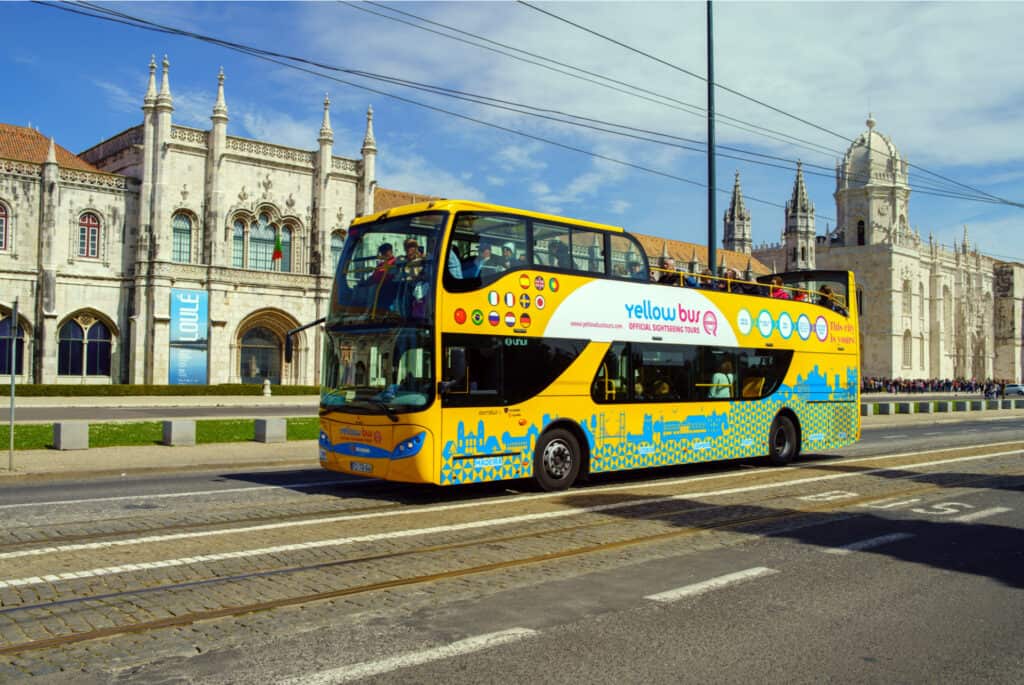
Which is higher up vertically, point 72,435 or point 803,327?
point 803,327

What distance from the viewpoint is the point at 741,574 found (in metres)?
7.41

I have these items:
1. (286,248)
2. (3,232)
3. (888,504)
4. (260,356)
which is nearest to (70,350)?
(3,232)

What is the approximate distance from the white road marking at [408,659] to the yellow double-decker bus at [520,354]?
5.36 m

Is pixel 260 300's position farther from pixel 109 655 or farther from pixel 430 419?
pixel 109 655

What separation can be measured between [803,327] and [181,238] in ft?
127

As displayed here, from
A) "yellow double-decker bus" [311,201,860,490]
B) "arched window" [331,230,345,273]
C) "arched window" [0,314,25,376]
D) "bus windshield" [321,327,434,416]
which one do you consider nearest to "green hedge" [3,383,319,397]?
"arched window" [0,314,25,376]

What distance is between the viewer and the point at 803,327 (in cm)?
1738

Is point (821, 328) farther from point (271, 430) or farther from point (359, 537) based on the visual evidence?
point (271, 430)

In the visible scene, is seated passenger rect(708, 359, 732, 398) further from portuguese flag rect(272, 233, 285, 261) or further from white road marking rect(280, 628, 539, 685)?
portuguese flag rect(272, 233, 285, 261)

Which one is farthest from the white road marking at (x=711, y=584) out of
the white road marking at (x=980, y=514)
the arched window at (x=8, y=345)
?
the arched window at (x=8, y=345)

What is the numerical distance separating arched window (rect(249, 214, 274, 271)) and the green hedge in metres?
7.93

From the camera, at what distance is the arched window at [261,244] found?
4934cm

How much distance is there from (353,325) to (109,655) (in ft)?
22.4

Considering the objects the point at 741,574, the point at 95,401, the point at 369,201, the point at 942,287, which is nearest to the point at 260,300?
the point at 369,201
